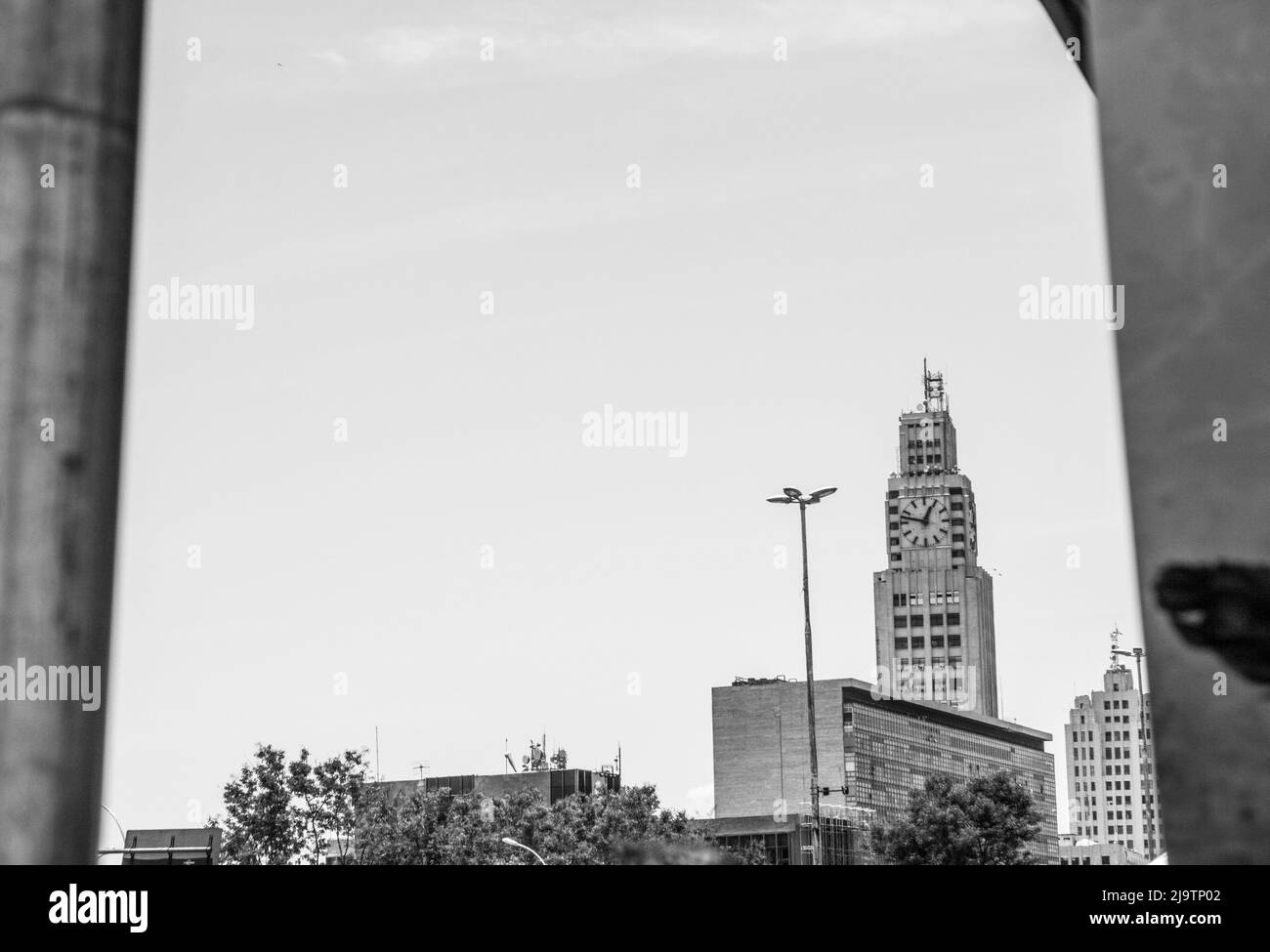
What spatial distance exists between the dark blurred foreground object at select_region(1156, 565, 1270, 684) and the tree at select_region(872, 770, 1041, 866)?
145 feet

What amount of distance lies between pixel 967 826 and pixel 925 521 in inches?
5117

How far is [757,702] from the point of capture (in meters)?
111

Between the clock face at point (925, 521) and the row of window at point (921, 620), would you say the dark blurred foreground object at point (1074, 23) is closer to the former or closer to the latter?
the clock face at point (925, 521)

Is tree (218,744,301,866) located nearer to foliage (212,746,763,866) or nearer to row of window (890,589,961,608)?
foliage (212,746,763,866)

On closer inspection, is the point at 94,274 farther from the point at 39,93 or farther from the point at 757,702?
the point at 757,702

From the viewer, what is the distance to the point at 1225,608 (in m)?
6.14

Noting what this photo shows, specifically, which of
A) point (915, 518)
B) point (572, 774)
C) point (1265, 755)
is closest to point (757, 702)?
point (572, 774)

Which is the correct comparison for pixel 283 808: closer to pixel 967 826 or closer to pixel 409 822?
pixel 409 822

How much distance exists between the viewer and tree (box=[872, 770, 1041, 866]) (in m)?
49.0

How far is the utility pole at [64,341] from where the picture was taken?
6.47 metres

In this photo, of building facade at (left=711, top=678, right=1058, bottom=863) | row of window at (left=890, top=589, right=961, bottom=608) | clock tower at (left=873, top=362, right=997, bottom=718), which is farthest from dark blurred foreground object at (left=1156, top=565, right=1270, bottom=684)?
row of window at (left=890, top=589, right=961, bottom=608)

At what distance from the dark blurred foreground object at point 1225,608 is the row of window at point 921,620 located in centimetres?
17469

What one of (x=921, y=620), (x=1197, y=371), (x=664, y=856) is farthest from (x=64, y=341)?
(x=921, y=620)

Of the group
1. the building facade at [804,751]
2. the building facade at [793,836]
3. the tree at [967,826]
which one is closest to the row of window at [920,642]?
the building facade at [804,751]
